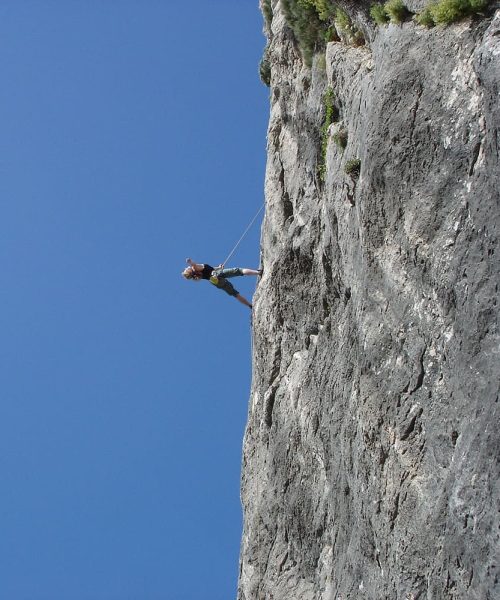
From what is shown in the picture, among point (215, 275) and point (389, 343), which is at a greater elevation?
point (215, 275)

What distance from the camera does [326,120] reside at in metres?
17.8

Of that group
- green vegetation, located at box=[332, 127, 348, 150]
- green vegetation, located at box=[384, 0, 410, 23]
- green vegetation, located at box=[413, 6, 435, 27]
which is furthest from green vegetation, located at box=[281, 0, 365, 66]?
green vegetation, located at box=[413, 6, 435, 27]

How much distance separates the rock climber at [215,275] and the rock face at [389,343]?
3.90 m

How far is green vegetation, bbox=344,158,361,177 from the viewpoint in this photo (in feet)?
47.5

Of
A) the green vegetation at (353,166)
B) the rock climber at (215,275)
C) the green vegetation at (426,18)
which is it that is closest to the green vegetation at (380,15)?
the green vegetation at (426,18)

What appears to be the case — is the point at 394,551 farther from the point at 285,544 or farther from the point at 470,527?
the point at 285,544

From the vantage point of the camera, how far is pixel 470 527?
388 inches

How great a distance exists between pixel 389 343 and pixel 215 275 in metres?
11.3

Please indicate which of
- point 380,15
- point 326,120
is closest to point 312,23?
point 326,120

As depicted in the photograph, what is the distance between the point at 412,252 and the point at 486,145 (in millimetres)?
2390

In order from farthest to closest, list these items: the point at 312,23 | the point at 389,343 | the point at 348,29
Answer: the point at 312,23 → the point at 348,29 → the point at 389,343

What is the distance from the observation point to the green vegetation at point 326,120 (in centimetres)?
1744

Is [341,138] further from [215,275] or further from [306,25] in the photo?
[215,275]

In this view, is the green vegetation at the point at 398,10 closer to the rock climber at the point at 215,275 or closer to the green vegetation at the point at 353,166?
the green vegetation at the point at 353,166
